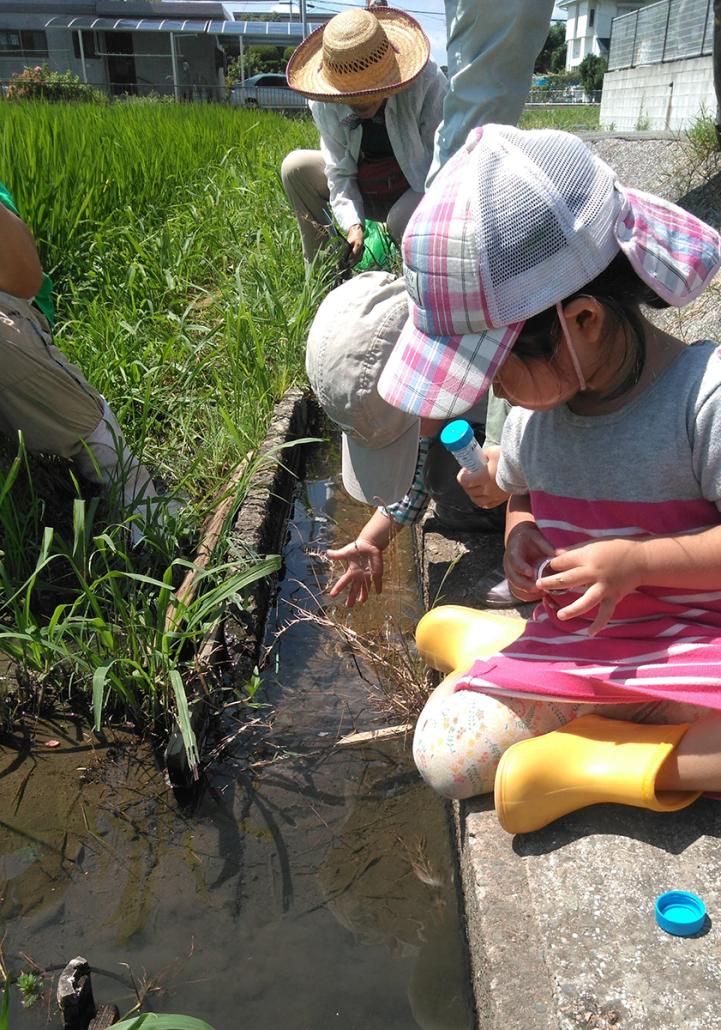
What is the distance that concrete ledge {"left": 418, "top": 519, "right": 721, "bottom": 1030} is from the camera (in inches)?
42.9

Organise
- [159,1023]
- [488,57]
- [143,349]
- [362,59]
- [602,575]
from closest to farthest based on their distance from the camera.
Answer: [159,1023]
[602,575]
[488,57]
[143,349]
[362,59]

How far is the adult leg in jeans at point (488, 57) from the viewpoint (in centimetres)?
269

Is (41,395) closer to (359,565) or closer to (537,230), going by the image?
(359,565)

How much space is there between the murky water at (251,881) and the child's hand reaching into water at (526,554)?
49cm

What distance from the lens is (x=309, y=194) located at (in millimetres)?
4520

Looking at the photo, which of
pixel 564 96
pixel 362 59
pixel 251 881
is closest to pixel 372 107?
pixel 362 59

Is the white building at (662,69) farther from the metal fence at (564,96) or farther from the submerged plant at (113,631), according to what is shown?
the metal fence at (564,96)

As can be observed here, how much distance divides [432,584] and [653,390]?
974 mm

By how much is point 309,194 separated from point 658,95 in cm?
640

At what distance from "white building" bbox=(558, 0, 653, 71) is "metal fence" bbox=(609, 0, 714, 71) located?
3728 cm

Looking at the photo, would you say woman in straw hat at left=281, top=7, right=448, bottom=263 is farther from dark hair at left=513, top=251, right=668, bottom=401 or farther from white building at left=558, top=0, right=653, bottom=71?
white building at left=558, top=0, right=653, bottom=71

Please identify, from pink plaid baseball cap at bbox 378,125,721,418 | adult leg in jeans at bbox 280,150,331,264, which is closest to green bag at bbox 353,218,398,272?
adult leg in jeans at bbox 280,150,331,264

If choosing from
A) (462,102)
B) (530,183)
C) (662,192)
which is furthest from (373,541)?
(662,192)

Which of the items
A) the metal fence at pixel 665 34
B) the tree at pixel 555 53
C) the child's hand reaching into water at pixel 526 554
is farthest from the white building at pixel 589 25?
the child's hand reaching into water at pixel 526 554
